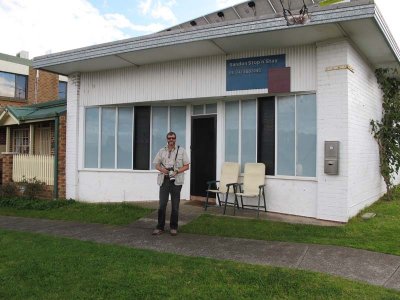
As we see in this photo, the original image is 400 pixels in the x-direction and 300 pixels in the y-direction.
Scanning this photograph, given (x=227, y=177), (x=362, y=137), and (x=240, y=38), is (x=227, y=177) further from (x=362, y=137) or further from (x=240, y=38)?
(x=362, y=137)

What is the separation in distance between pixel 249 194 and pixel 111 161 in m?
4.10

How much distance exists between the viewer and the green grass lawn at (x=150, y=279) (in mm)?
3783

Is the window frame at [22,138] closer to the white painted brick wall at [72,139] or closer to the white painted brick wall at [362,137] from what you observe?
the white painted brick wall at [72,139]

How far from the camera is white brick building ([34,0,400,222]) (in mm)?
7078

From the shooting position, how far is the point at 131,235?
6469mm

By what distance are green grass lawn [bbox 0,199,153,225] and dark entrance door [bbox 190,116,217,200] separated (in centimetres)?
151

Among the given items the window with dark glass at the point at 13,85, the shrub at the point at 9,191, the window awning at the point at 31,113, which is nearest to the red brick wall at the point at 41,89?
the window with dark glass at the point at 13,85

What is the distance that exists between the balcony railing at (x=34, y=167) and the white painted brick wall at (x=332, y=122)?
7342 millimetres

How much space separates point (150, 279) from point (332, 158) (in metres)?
4.35

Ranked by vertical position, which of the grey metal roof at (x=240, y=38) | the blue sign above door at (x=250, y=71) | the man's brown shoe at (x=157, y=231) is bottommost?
the man's brown shoe at (x=157, y=231)

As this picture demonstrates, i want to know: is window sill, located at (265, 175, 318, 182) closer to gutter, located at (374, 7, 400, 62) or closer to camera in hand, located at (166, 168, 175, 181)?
camera in hand, located at (166, 168, 175, 181)

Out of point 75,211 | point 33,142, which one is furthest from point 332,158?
point 33,142

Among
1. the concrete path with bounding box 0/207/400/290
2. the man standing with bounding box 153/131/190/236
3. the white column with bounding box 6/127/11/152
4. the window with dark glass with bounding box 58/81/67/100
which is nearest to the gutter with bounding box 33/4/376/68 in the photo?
the man standing with bounding box 153/131/190/236

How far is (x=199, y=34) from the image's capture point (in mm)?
7410
